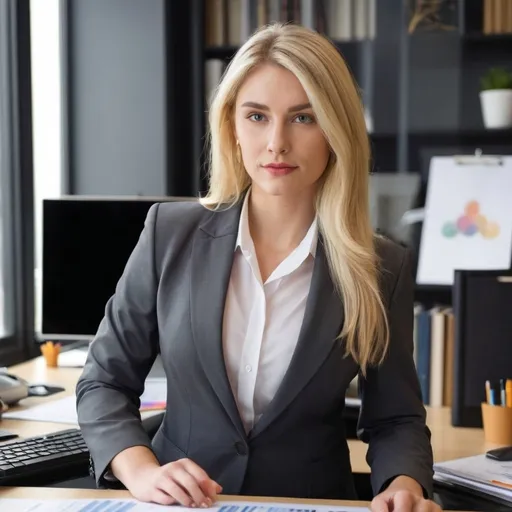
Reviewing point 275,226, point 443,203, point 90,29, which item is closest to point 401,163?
point 443,203

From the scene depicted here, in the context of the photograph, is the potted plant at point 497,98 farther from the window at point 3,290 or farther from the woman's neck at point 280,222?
the woman's neck at point 280,222

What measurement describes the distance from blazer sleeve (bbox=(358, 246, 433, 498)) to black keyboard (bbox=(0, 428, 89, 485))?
57 cm

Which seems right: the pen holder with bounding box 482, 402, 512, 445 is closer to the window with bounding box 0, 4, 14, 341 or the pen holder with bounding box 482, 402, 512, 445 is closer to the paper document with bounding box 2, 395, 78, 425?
the paper document with bounding box 2, 395, 78, 425

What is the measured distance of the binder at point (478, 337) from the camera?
2.14 meters

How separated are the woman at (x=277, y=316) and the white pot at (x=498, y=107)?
202 cm

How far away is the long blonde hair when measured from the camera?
153cm

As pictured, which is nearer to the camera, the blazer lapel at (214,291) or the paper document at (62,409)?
the blazer lapel at (214,291)

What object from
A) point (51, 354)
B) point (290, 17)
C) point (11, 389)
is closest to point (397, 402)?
point (11, 389)

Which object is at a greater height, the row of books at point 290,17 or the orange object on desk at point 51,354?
the row of books at point 290,17

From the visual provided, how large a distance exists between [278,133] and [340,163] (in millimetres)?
136

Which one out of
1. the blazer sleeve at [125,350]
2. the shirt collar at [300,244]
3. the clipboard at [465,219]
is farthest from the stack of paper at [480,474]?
the clipboard at [465,219]

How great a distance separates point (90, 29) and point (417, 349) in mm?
1988

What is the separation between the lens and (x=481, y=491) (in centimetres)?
167

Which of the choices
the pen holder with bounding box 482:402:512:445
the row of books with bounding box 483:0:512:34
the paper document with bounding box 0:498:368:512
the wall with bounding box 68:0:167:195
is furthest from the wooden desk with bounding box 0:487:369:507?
the row of books with bounding box 483:0:512:34
